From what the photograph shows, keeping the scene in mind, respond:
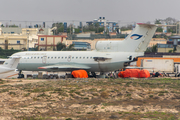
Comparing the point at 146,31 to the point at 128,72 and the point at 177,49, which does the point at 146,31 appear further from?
the point at 177,49

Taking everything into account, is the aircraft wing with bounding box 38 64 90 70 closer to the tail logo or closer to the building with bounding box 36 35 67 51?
the tail logo

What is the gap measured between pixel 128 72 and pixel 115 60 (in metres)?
3.02

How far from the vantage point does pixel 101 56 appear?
38.8 m

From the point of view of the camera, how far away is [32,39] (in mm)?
101188

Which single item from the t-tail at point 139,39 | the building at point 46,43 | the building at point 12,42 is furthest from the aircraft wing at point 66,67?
the building at point 12,42

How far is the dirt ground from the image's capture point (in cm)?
1662

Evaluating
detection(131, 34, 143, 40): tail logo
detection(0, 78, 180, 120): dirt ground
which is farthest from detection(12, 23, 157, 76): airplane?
detection(0, 78, 180, 120): dirt ground

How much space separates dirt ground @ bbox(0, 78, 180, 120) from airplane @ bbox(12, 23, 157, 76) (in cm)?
1017

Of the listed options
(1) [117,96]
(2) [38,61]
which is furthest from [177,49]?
(1) [117,96]

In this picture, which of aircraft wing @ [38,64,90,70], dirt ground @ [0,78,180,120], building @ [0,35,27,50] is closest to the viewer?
dirt ground @ [0,78,180,120]

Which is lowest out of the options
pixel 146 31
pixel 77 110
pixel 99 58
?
pixel 77 110

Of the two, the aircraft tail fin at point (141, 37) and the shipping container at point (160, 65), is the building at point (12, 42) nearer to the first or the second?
the shipping container at point (160, 65)

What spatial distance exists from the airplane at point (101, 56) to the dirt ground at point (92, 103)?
33.4 feet

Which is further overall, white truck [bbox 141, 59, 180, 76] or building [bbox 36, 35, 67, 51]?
building [bbox 36, 35, 67, 51]
